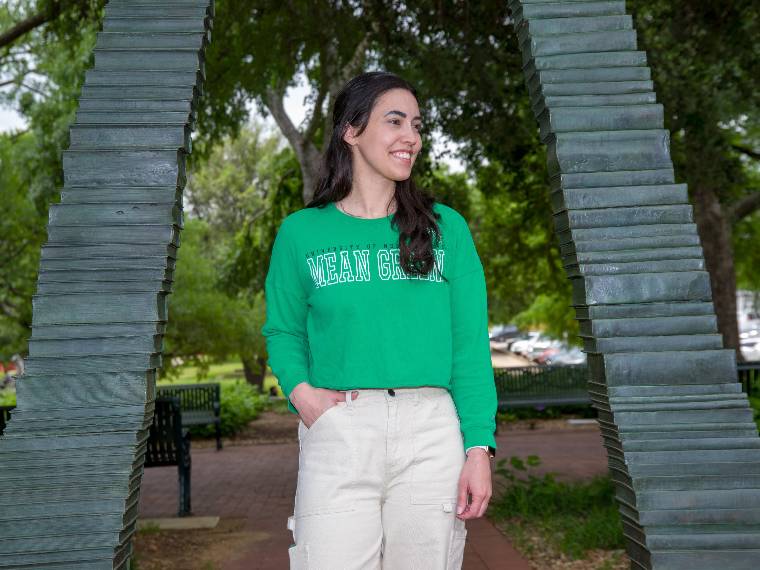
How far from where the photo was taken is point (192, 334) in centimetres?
2030

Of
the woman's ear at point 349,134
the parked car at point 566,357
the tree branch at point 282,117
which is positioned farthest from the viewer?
the parked car at point 566,357

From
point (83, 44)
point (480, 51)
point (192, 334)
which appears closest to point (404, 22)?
point (480, 51)

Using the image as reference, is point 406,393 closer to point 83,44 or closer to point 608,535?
point 608,535

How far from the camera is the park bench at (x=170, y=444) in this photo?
803 centimetres

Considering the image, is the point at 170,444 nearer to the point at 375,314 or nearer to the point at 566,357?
the point at 375,314

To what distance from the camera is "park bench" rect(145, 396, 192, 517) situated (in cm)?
803

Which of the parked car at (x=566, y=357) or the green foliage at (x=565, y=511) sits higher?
the parked car at (x=566, y=357)

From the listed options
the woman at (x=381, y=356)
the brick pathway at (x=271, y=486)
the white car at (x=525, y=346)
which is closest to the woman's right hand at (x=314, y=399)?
the woman at (x=381, y=356)

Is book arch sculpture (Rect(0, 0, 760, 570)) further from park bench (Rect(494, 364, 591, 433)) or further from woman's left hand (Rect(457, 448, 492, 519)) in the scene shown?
park bench (Rect(494, 364, 591, 433))

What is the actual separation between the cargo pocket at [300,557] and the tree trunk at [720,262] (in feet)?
42.7

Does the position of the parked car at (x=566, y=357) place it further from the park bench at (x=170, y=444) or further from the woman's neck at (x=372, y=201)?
the woman's neck at (x=372, y=201)

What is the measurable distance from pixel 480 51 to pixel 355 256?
7240mm

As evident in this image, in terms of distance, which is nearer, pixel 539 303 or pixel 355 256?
pixel 355 256

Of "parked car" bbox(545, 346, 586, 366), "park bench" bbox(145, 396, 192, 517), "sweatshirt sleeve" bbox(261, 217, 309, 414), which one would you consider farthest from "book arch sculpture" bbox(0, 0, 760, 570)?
"parked car" bbox(545, 346, 586, 366)
